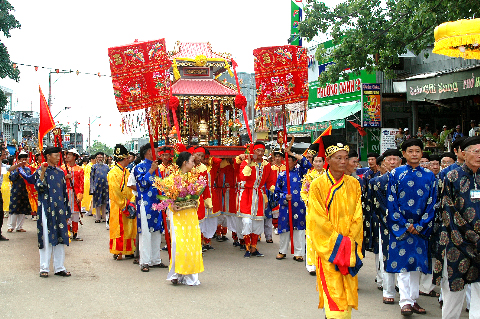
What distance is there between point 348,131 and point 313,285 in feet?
51.7

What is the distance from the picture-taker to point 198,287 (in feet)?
22.5

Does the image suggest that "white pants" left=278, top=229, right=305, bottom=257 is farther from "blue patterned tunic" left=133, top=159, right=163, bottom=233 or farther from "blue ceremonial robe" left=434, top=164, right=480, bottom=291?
"blue ceremonial robe" left=434, top=164, right=480, bottom=291

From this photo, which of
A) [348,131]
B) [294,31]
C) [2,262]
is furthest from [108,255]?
[294,31]

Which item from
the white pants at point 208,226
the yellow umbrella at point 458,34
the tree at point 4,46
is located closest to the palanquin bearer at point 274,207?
the white pants at point 208,226

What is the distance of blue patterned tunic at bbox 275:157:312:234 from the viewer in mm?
8625

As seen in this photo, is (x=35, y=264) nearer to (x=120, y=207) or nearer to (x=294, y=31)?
(x=120, y=207)

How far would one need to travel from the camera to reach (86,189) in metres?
16.4

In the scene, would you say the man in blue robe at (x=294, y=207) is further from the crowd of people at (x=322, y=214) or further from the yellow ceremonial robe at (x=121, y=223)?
the yellow ceremonial robe at (x=121, y=223)

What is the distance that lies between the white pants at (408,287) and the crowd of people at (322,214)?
12 millimetres

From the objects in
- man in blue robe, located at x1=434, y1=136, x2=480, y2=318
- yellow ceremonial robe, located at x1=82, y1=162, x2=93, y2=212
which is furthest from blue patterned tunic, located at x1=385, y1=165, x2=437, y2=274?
yellow ceremonial robe, located at x1=82, y1=162, x2=93, y2=212

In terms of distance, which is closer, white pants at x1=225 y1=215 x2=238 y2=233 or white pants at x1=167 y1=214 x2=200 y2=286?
white pants at x1=167 y1=214 x2=200 y2=286

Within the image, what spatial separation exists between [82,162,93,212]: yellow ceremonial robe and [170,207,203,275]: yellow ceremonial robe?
32.8ft

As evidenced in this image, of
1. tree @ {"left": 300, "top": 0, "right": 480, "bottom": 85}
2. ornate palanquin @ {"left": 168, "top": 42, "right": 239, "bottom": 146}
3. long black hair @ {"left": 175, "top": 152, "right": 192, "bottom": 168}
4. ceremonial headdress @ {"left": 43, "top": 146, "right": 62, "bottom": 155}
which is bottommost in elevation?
long black hair @ {"left": 175, "top": 152, "right": 192, "bottom": 168}

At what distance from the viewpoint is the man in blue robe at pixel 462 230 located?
483 centimetres
